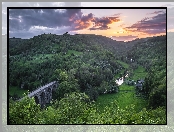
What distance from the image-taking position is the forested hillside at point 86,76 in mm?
Answer: 7902

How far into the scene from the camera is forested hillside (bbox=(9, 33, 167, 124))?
7.90m

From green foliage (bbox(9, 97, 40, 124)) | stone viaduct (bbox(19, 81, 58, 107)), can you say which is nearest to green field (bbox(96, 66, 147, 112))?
stone viaduct (bbox(19, 81, 58, 107))

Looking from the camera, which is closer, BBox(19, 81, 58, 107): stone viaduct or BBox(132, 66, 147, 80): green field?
BBox(19, 81, 58, 107): stone viaduct

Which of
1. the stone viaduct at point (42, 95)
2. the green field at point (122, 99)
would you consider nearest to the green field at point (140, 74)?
the green field at point (122, 99)

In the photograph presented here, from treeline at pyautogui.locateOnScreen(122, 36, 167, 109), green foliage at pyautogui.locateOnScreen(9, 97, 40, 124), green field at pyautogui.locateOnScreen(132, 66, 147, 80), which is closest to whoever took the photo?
green foliage at pyautogui.locateOnScreen(9, 97, 40, 124)

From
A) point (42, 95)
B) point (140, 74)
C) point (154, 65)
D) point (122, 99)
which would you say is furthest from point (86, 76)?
point (154, 65)

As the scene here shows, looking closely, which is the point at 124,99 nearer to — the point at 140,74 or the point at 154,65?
the point at 140,74

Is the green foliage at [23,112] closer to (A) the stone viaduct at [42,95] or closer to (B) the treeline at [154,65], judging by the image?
(A) the stone viaduct at [42,95]

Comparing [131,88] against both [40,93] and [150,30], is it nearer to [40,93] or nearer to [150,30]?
[150,30]

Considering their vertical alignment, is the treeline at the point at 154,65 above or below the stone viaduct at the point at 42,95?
above

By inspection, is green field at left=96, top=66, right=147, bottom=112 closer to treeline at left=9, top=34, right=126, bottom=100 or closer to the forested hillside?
the forested hillside

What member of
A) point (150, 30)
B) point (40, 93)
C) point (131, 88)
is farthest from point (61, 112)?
point (150, 30)

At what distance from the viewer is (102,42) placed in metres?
8.43

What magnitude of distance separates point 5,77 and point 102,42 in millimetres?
2610
